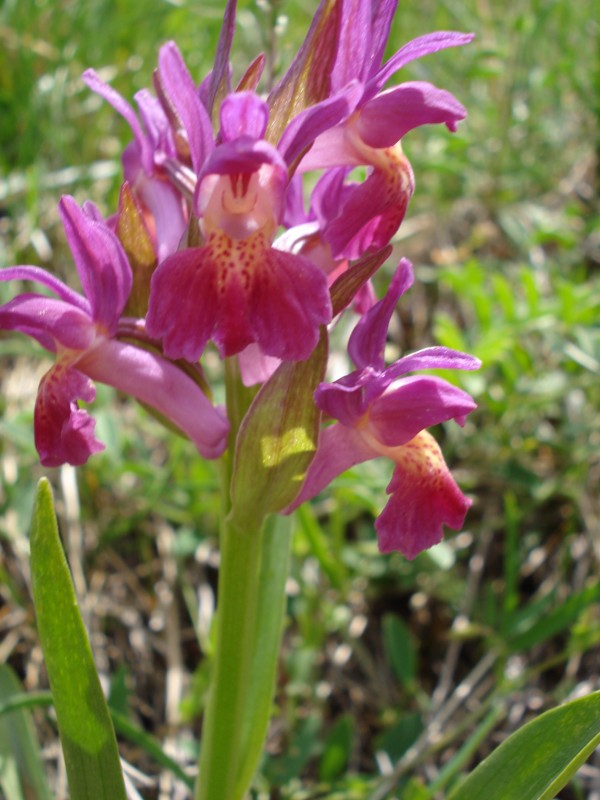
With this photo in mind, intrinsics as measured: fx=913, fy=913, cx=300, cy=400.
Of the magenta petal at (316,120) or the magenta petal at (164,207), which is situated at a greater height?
the magenta petal at (316,120)

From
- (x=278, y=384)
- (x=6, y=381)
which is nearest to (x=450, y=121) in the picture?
(x=278, y=384)

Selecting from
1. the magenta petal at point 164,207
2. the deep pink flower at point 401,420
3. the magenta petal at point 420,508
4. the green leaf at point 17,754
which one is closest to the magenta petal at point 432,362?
the deep pink flower at point 401,420

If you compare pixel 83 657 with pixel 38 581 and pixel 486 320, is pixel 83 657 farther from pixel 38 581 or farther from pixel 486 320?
pixel 486 320

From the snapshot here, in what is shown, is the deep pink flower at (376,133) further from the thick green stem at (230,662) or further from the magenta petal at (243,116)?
the thick green stem at (230,662)

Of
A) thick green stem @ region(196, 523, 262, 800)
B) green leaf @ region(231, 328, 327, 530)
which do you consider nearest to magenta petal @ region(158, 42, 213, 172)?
green leaf @ region(231, 328, 327, 530)

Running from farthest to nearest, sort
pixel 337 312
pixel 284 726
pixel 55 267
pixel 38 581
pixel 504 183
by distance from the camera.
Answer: pixel 504 183
pixel 55 267
pixel 284 726
pixel 337 312
pixel 38 581

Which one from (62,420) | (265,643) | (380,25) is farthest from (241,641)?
(380,25)

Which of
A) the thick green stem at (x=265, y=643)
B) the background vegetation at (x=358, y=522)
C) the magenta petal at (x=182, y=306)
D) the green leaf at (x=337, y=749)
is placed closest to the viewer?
the magenta petal at (x=182, y=306)

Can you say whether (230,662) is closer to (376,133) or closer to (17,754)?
→ (17,754)
